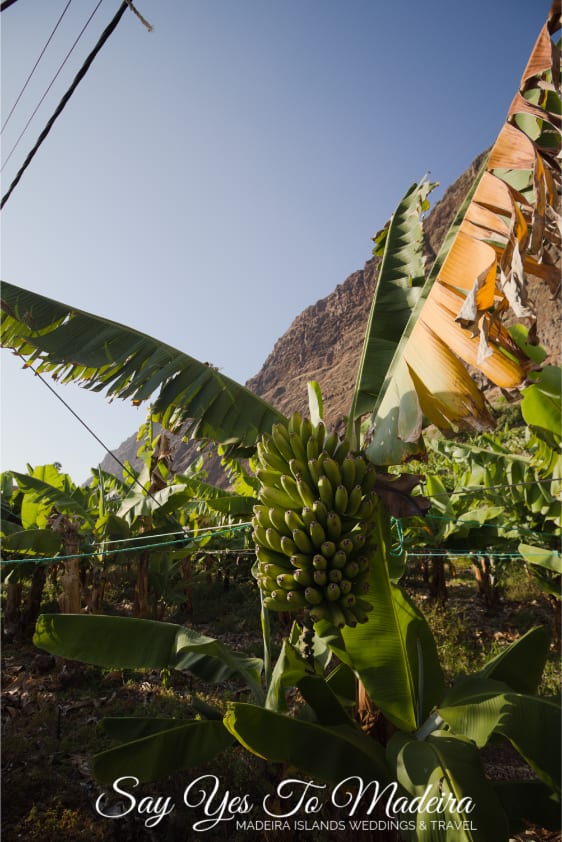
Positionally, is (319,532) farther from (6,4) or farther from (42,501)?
(42,501)

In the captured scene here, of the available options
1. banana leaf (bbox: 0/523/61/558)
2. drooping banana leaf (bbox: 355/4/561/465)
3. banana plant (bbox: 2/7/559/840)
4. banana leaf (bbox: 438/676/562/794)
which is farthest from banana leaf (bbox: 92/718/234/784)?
banana leaf (bbox: 0/523/61/558)

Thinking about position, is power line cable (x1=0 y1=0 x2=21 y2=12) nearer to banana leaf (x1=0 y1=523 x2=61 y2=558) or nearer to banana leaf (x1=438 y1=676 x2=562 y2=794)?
banana leaf (x1=438 y1=676 x2=562 y2=794)

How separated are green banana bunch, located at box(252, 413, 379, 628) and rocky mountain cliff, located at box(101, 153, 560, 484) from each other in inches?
2085

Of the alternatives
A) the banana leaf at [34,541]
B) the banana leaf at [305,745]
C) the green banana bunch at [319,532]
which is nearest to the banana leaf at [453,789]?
the banana leaf at [305,745]

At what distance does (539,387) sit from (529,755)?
7.76 feet

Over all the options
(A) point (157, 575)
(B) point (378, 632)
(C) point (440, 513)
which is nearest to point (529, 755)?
(B) point (378, 632)

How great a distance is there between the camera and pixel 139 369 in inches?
134

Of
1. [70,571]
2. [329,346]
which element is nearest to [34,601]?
[70,571]

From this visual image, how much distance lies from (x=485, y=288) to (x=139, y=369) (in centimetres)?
225

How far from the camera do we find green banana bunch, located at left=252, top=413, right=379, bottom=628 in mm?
2242

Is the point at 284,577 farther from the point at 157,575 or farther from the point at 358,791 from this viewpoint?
the point at 157,575

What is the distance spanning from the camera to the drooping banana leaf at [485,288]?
185 centimetres

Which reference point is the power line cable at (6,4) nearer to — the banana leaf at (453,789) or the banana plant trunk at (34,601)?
the banana leaf at (453,789)

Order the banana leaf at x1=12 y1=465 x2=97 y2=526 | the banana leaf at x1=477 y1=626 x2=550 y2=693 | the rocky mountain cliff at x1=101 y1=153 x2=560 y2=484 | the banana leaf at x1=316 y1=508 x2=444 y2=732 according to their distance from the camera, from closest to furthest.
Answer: the banana leaf at x1=316 y1=508 x2=444 y2=732 < the banana leaf at x1=477 y1=626 x2=550 y2=693 < the banana leaf at x1=12 y1=465 x2=97 y2=526 < the rocky mountain cliff at x1=101 y1=153 x2=560 y2=484
